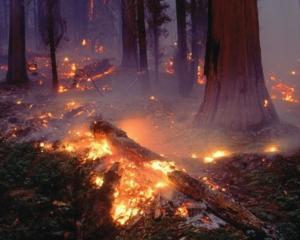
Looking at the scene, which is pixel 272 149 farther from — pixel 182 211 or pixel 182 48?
pixel 182 48

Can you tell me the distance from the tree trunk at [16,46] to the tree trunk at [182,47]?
8.06 metres

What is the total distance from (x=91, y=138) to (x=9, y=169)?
6.44ft

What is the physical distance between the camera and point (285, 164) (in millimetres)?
7227

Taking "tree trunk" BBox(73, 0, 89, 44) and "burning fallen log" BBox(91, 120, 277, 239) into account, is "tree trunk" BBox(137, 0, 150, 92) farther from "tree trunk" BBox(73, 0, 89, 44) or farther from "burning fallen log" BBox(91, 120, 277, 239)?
"tree trunk" BBox(73, 0, 89, 44)

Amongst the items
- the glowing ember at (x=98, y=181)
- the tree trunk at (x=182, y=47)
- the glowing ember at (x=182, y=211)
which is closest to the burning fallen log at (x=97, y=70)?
the tree trunk at (x=182, y=47)

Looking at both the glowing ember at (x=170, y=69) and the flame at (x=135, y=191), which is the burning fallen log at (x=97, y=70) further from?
the flame at (x=135, y=191)

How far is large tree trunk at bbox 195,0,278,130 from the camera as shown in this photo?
10.4 m

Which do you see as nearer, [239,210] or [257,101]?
[239,210]

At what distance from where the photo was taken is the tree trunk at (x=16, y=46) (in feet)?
63.6

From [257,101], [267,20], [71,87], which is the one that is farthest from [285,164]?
[267,20]

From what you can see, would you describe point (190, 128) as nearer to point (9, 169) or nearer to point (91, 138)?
point (91, 138)

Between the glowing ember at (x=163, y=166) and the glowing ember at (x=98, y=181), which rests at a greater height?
the glowing ember at (x=163, y=166)

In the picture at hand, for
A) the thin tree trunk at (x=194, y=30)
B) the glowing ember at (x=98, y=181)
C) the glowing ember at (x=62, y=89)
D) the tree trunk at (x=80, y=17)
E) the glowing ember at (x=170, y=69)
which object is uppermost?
the tree trunk at (x=80, y=17)

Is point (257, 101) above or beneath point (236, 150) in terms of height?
above
